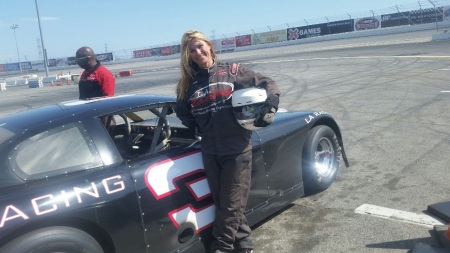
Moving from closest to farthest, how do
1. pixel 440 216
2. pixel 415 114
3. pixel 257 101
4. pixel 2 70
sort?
pixel 257 101 < pixel 440 216 < pixel 415 114 < pixel 2 70

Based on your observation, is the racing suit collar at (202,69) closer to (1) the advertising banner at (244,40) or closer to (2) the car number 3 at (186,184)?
(2) the car number 3 at (186,184)

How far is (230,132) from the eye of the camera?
3006 millimetres

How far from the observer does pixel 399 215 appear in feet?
12.0

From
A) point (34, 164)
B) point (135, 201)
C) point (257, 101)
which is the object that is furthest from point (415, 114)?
point (34, 164)

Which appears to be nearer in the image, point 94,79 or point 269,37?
point 94,79

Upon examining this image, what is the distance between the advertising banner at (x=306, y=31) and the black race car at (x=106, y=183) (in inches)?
1831

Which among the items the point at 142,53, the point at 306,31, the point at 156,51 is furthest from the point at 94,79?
the point at 142,53

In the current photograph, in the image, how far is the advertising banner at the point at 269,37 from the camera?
170 ft

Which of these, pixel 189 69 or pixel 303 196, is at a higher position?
pixel 189 69

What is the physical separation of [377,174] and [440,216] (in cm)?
127

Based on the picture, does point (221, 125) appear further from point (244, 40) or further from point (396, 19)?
point (244, 40)

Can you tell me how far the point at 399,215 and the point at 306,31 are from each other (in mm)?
47297

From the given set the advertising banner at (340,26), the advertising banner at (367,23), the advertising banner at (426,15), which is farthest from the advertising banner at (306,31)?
the advertising banner at (426,15)

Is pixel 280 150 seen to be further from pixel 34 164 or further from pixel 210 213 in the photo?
pixel 34 164
